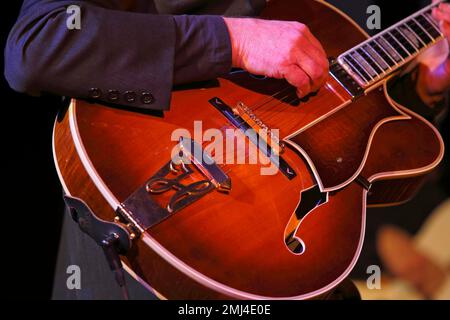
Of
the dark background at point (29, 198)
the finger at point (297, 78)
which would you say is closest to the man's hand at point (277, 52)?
the finger at point (297, 78)

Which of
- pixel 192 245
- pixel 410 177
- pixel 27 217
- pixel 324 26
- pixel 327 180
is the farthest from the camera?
pixel 27 217

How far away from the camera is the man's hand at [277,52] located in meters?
1.04

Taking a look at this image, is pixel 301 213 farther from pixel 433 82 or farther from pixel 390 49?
pixel 433 82

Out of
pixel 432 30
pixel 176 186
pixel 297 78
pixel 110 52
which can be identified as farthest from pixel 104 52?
pixel 432 30

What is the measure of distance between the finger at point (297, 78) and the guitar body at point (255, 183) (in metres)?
0.05

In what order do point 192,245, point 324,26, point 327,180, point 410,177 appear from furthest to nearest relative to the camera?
point 324,26, point 410,177, point 327,180, point 192,245

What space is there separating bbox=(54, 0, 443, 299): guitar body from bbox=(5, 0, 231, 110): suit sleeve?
48 mm

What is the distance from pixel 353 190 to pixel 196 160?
0.37 metres

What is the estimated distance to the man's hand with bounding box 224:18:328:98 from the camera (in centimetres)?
104

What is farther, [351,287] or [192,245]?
[351,287]

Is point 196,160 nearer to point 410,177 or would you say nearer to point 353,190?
point 353,190

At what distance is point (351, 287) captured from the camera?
118cm
